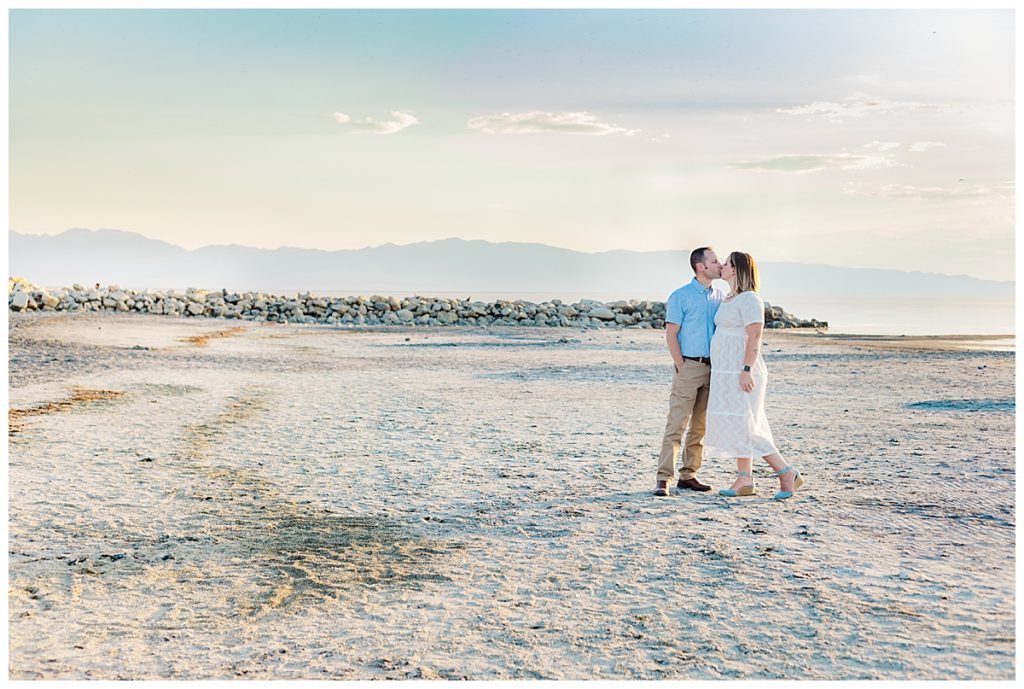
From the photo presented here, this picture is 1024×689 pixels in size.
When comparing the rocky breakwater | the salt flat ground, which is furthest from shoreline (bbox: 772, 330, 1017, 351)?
the salt flat ground

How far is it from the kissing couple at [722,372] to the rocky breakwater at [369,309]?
2782cm

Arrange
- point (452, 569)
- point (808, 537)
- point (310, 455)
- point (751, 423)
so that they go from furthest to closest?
point (310, 455) < point (751, 423) < point (808, 537) < point (452, 569)

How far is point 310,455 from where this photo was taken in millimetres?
9398

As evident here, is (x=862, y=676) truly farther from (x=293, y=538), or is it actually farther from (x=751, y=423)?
(x=293, y=538)

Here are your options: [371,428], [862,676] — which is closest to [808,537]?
[862,676]

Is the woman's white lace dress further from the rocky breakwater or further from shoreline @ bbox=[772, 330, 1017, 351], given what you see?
the rocky breakwater

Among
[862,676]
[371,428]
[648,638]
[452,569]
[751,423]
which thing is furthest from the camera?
[371,428]

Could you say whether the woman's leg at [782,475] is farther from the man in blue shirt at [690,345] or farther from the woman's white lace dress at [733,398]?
the man in blue shirt at [690,345]

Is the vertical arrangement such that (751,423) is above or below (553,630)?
above

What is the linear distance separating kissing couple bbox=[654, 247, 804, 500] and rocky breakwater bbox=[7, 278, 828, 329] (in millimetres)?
27820

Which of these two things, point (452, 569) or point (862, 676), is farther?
point (452, 569)

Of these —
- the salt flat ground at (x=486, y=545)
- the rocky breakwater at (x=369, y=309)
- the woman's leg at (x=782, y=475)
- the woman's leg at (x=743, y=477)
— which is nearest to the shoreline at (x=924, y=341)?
the rocky breakwater at (x=369, y=309)

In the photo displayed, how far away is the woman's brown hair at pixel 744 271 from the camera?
23.9 feet

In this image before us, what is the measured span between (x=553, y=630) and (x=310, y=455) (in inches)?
191
